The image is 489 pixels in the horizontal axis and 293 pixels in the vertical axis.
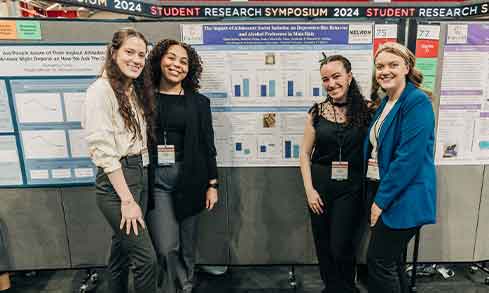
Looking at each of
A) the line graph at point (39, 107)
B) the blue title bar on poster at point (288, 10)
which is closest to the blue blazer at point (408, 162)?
the blue title bar on poster at point (288, 10)

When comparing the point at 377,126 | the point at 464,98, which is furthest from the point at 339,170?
the point at 464,98

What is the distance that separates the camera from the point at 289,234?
7.55 feet

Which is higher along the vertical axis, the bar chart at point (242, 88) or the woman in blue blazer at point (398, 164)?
the bar chart at point (242, 88)

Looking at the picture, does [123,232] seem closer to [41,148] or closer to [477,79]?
[41,148]

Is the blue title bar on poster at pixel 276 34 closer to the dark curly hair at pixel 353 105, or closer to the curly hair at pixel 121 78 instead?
the dark curly hair at pixel 353 105

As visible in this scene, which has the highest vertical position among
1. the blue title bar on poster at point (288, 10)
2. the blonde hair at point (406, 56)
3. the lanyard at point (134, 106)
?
the blue title bar on poster at point (288, 10)

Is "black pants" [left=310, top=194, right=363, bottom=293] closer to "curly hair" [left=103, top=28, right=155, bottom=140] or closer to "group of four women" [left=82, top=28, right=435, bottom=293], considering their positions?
"group of four women" [left=82, top=28, right=435, bottom=293]

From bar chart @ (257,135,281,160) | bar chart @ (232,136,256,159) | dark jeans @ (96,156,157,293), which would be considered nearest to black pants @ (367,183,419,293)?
bar chart @ (257,135,281,160)

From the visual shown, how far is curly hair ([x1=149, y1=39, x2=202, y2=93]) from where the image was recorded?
1.71 meters

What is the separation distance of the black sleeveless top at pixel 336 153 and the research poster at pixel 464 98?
2.52 ft

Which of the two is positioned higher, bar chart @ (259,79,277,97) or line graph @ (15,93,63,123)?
bar chart @ (259,79,277,97)

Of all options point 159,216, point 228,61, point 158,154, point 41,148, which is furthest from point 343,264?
point 41,148

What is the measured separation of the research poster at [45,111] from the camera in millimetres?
1994

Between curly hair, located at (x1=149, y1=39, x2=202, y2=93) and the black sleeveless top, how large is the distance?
0.69 metres
